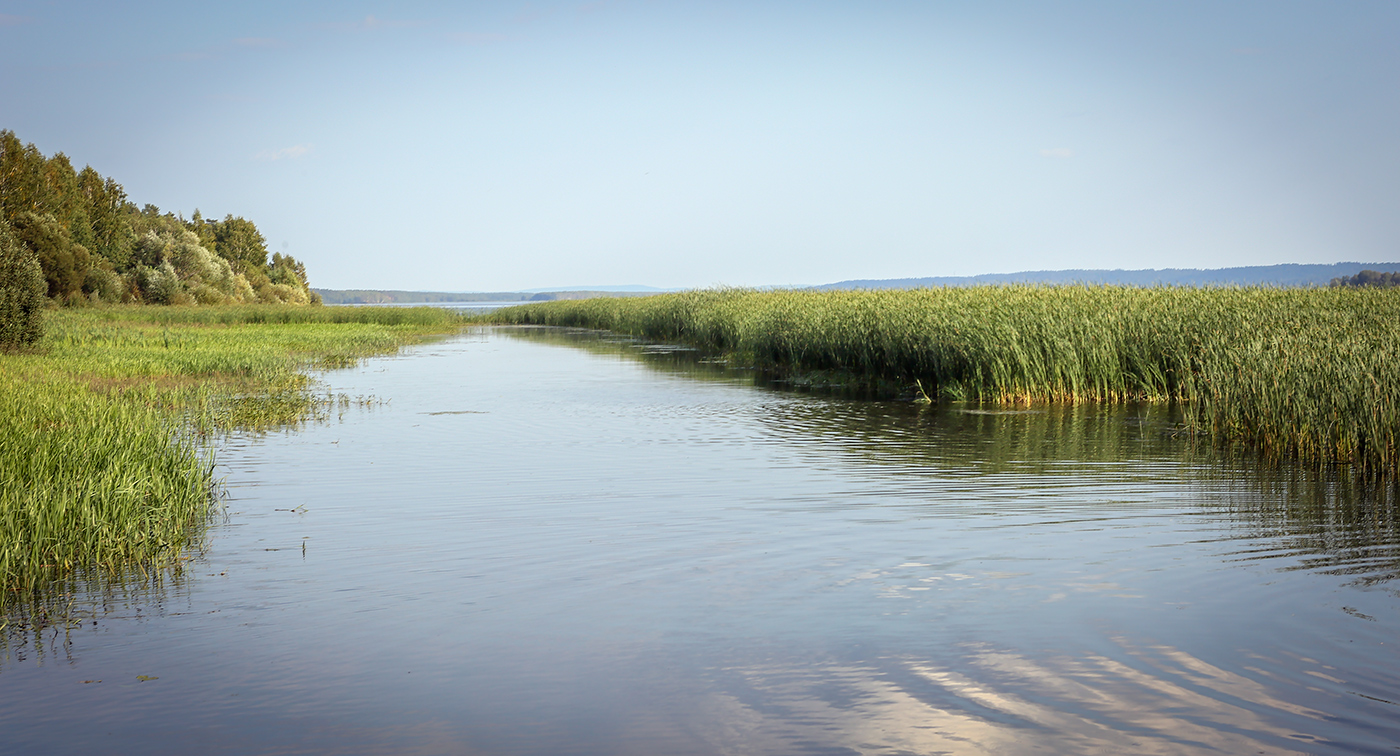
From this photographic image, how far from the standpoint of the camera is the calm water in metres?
5.51

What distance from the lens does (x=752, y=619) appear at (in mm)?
7223

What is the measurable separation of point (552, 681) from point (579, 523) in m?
4.33

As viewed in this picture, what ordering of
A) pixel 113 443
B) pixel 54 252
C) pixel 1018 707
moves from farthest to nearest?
pixel 54 252, pixel 113 443, pixel 1018 707

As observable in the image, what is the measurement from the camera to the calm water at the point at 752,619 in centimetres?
551

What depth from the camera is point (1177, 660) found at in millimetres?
Result: 6336

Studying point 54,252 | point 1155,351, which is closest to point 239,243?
point 54,252

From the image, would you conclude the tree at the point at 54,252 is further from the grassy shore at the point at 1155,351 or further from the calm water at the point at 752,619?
the calm water at the point at 752,619

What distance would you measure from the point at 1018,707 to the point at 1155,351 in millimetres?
17416

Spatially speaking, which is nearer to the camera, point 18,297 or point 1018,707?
point 1018,707

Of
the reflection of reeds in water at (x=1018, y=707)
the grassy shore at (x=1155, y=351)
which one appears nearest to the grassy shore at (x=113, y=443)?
the reflection of reeds in water at (x=1018, y=707)

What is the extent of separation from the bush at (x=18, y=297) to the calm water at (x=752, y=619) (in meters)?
16.3

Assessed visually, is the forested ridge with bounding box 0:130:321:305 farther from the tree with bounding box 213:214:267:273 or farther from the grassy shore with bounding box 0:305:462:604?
the grassy shore with bounding box 0:305:462:604

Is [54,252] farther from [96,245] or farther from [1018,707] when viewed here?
[1018,707]

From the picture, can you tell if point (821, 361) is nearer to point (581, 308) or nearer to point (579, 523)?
point (579, 523)
